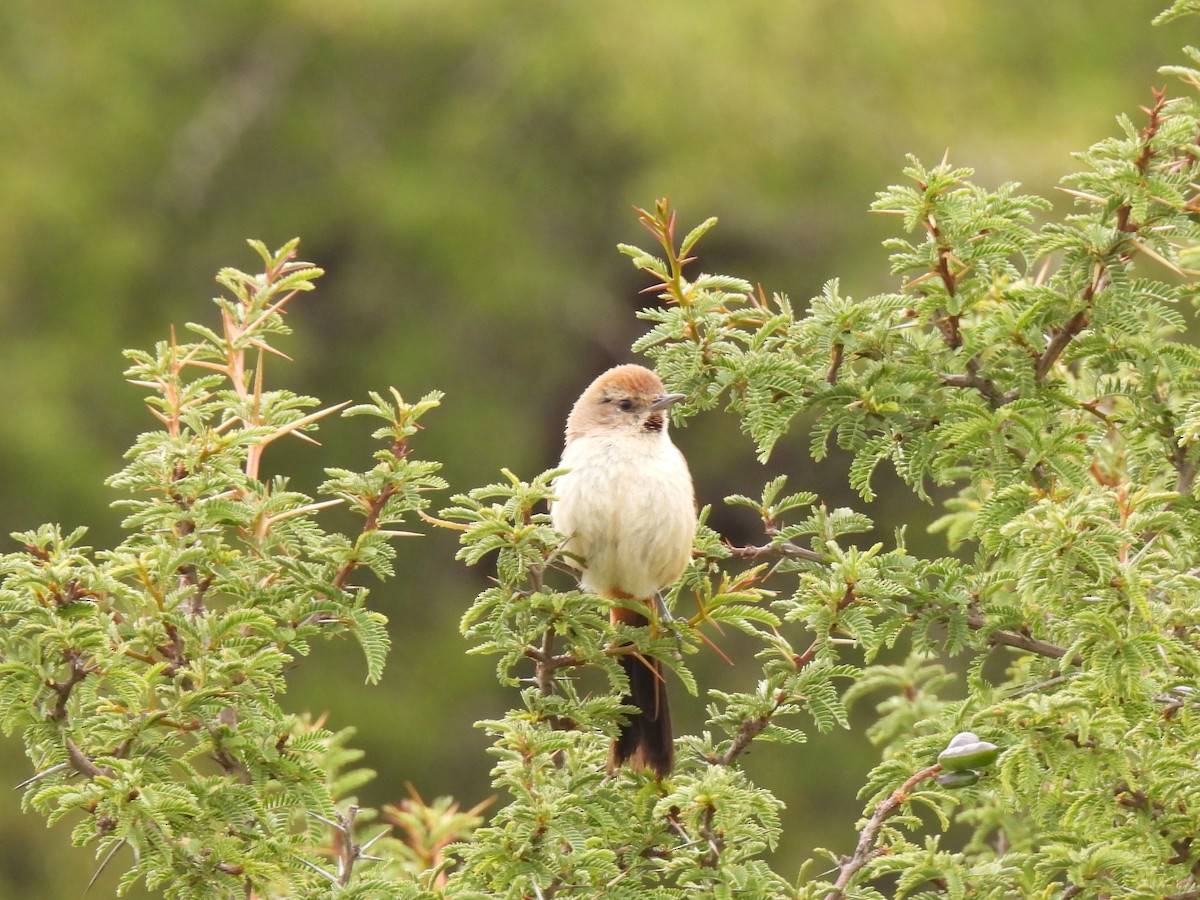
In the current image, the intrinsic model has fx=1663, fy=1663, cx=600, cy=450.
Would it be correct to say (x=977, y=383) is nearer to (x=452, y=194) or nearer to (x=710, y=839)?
(x=710, y=839)

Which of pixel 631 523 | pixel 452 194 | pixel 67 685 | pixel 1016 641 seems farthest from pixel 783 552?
pixel 452 194

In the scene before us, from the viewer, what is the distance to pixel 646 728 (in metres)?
4.69

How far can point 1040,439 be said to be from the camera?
3977 millimetres

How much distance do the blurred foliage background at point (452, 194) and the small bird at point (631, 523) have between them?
11437mm

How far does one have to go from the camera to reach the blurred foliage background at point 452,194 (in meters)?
17.3

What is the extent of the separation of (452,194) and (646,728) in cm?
1464

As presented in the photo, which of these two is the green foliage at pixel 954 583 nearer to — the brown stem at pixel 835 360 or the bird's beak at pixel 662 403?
the brown stem at pixel 835 360

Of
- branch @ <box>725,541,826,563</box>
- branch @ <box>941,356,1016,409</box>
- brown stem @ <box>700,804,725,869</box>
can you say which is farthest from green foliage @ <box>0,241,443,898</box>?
branch @ <box>941,356,1016,409</box>

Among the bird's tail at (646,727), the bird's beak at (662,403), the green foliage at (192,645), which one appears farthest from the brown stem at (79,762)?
the bird's beak at (662,403)

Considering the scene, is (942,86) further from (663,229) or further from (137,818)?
(137,818)

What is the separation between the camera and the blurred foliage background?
56.6ft

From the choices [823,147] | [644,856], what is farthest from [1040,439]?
[823,147]

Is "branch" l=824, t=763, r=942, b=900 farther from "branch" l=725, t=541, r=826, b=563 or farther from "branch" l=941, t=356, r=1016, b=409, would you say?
"branch" l=941, t=356, r=1016, b=409

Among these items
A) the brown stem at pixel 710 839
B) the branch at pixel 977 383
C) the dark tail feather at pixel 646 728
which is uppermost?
the branch at pixel 977 383
